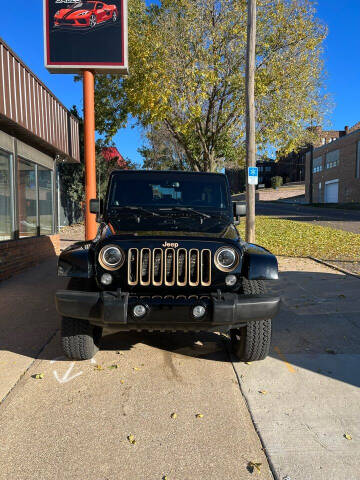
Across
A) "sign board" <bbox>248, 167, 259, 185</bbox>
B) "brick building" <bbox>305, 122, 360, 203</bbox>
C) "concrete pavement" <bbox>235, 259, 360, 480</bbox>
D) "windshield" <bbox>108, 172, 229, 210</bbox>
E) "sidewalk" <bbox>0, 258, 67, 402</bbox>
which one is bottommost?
"concrete pavement" <bbox>235, 259, 360, 480</bbox>

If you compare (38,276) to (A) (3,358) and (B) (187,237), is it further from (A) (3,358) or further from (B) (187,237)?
(B) (187,237)

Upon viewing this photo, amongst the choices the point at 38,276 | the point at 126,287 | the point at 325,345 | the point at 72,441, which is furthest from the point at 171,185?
the point at 38,276

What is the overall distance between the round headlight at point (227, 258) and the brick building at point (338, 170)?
1595 inches

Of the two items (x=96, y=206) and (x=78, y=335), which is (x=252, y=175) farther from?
(x=78, y=335)

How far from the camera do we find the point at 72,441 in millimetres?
2557

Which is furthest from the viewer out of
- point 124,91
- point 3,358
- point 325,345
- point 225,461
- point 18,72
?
point 124,91

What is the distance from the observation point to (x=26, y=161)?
880 centimetres

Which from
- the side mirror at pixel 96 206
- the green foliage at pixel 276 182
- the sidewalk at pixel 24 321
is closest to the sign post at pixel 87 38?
the sidewalk at pixel 24 321

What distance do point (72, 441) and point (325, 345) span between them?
A: 285 centimetres

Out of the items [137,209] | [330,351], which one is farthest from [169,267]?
[330,351]

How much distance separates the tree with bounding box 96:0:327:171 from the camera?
13938 millimetres

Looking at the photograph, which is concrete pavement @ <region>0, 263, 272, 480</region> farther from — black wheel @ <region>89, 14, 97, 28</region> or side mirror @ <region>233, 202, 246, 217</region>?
black wheel @ <region>89, 14, 97, 28</region>

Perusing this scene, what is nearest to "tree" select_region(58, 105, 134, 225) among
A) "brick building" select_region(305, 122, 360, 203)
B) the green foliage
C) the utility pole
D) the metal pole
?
the metal pole

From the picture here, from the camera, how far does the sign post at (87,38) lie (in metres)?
9.01
